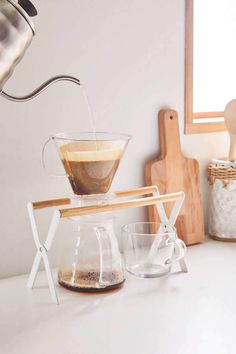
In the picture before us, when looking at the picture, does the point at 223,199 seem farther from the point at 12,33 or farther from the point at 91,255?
the point at 12,33

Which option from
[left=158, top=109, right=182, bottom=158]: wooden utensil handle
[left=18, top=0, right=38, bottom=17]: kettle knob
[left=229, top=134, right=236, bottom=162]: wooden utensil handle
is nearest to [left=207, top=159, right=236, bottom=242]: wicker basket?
[left=229, top=134, right=236, bottom=162]: wooden utensil handle

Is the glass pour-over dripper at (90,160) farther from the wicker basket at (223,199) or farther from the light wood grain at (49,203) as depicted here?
the wicker basket at (223,199)

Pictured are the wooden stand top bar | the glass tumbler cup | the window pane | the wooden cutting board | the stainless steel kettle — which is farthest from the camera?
the window pane

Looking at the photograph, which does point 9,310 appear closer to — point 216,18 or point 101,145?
point 101,145

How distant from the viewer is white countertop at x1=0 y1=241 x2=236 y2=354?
78 centimetres

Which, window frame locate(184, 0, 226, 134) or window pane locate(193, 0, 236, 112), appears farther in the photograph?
window pane locate(193, 0, 236, 112)

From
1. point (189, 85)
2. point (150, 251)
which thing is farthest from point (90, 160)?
point (189, 85)

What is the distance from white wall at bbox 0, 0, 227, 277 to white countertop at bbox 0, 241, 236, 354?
0.17 meters

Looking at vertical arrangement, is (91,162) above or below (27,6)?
below

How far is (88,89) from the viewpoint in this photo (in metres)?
1.12

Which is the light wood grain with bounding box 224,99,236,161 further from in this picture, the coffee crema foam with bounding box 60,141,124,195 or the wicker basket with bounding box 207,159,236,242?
the coffee crema foam with bounding box 60,141,124,195

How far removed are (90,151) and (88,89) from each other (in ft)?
0.72

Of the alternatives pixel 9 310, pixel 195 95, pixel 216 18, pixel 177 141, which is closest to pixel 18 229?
pixel 9 310

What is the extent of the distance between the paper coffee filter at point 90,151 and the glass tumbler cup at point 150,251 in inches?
7.1
